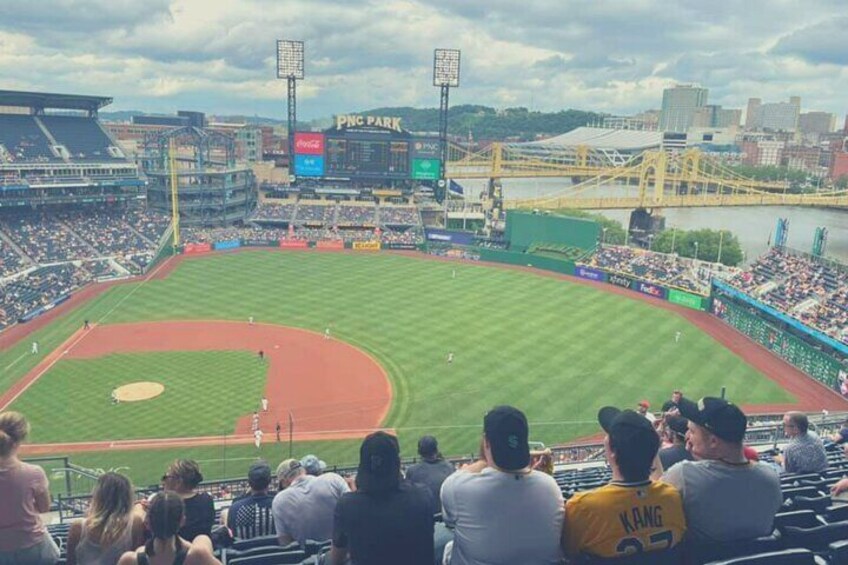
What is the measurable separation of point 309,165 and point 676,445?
7143 centimetres

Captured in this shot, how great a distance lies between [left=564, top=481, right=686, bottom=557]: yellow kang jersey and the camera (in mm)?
4262

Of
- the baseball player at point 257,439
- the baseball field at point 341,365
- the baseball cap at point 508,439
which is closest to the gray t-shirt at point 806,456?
the baseball cap at point 508,439

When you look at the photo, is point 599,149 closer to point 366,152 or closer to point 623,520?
point 366,152

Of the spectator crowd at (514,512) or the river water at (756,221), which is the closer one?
the spectator crowd at (514,512)

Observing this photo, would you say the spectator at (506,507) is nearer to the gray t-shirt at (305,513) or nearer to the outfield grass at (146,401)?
the gray t-shirt at (305,513)

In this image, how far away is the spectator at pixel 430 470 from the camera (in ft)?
22.2

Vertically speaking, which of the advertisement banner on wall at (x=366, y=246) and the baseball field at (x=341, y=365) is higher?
the advertisement banner on wall at (x=366, y=246)

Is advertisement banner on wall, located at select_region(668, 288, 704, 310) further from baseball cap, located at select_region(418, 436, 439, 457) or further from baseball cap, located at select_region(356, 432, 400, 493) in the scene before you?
baseball cap, located at select_region(356, 432, 400, 493)

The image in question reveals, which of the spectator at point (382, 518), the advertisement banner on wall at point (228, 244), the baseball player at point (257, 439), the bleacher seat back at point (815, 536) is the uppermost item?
the spectator at point (382, 518)

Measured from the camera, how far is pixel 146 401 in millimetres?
28266

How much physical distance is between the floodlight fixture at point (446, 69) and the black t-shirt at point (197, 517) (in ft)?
253

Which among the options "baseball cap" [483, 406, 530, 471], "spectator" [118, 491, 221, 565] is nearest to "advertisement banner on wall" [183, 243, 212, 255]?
"spectator" [118, 491, 221, 565]

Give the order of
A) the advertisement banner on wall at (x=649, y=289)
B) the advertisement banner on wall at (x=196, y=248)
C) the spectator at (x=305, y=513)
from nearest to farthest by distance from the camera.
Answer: the spectator at (x=305, y=513), the advertisement banner on wall at (x=649, y=289), the advertisement banner on wall at (x=196, y=248)

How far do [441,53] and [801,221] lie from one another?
3070 inches
